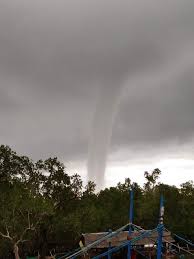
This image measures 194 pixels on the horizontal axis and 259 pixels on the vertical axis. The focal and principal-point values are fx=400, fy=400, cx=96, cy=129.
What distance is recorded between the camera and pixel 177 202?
63.7 metres

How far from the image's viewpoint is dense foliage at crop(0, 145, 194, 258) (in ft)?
154

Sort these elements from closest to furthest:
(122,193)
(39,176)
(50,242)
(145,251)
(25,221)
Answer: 1. (145,251)
2. (25,221)
3. (39,176)
4. (50,242)
5. (122,193)

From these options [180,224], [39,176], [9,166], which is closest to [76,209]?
[39,176]

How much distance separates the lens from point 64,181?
54.8 meters

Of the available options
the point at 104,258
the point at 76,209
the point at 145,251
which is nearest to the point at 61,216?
the point at 76,209

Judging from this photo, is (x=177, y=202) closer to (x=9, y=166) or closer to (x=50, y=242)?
(x=50, y=242)

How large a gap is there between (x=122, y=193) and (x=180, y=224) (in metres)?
13.1

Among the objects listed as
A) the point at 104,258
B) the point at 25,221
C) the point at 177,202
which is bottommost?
the point at 104,258

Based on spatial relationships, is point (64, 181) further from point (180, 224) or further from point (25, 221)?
point (180, 224)

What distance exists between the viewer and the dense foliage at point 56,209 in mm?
46812

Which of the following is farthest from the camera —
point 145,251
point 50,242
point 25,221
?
point 50,242

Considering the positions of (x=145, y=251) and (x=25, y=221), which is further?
(x=25, y=221)

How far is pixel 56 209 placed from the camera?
56.3 meters

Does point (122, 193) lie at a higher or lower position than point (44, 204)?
higher
